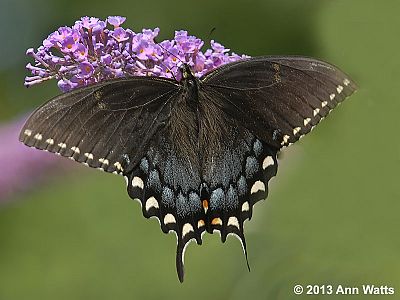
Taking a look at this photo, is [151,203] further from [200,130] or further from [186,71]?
[186,71]

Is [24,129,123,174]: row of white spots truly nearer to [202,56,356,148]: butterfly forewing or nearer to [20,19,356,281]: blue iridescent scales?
[20,19,356,281]: blue iridescent scales

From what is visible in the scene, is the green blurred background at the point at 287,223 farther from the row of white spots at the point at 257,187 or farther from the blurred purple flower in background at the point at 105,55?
the blurred purple flower in background at the point at 105,55

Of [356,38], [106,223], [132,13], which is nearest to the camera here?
[356,38]

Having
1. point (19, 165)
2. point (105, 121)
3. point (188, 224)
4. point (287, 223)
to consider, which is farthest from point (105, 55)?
point (19, 165)

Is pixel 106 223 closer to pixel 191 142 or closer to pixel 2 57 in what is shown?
pixel 191 142

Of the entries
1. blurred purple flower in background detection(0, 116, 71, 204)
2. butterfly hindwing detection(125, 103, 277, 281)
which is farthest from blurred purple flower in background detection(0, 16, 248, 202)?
blurred purple flower in background detection(0, 116, 71, 204)

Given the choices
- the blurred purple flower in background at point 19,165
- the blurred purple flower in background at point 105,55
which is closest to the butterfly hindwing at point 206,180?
the blurred purple flower in background at point 105,55

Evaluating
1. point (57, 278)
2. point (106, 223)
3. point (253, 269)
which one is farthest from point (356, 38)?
point (57, 278)
